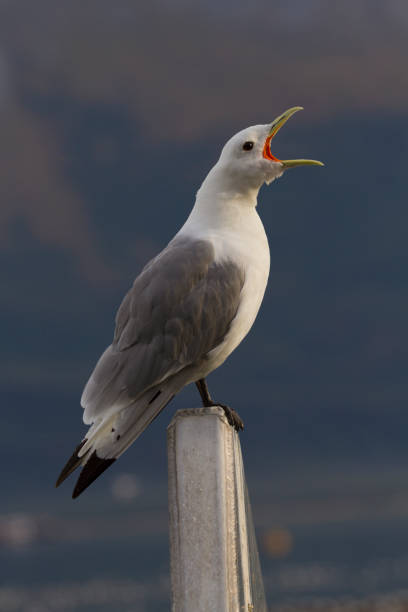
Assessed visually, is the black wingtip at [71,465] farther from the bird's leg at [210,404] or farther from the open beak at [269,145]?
the open beak at [269,145]

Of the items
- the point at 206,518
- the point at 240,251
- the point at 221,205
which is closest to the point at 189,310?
the point at 240,251

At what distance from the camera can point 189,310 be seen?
21.4ft

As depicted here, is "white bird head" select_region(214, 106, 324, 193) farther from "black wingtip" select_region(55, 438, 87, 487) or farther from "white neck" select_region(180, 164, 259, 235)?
"black wingtip" select_region(55, 438, 87, 487)

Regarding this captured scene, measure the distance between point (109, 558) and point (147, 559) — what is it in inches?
233

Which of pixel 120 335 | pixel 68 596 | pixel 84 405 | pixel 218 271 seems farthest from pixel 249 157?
pixel 68 596

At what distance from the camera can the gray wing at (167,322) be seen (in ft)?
20.8

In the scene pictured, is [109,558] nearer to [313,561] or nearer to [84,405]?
[313,561]

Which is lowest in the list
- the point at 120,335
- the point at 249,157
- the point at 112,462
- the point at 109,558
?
the point at 112,462

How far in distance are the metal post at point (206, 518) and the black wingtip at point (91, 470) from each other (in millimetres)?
469

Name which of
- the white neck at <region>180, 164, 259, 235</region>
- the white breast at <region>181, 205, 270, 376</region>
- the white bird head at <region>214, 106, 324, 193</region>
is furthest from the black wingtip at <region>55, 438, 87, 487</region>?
the white bird head at <region>214, 106, 324, 193</region>

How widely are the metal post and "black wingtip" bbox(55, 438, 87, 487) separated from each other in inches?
24.4

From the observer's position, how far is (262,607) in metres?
6.26

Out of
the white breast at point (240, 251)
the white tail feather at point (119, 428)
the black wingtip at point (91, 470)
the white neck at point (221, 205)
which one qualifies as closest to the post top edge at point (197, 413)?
the white tail feather at point (119, 428)

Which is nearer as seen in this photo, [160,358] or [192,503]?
[192,503]
